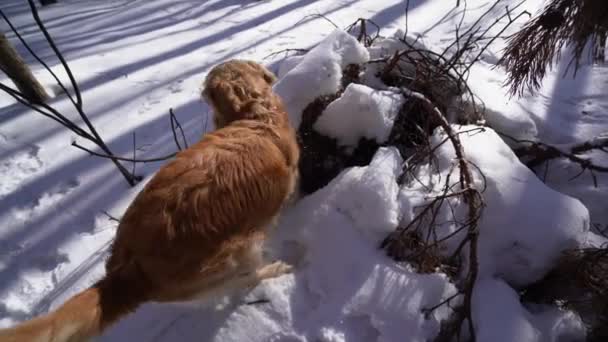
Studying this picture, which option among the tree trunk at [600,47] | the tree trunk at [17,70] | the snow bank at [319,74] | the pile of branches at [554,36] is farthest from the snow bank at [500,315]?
the tree trunk at [17,70]

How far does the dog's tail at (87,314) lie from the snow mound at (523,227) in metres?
1.53

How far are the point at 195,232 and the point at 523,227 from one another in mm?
1484

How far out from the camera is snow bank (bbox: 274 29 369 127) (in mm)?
2027

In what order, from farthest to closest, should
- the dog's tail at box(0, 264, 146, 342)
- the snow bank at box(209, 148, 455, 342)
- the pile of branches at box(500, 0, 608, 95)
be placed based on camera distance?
the snow bank at box(209, 148, 455, 342), the dog's tail at box(0, 264, 146, 342), the pile of branches at box(500, 0, 608, 95)

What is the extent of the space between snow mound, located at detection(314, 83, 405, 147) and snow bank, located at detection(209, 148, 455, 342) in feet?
0.57

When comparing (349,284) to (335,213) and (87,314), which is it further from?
(87,314)

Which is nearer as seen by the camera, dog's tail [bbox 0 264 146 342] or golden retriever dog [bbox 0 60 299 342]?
dog's tail [bbox 0 264 146 342]

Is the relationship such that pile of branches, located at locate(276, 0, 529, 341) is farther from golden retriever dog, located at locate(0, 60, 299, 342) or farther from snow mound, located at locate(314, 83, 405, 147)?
golden retriever dog, located at locate(0, 60, 299, 342)

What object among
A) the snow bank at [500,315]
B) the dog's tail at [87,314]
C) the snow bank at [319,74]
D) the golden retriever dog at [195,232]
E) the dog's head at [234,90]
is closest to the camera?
the dog's tail at [87,314]

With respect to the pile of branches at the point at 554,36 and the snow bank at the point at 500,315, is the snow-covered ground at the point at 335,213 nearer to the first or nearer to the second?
the snow bank at the point at 500,315

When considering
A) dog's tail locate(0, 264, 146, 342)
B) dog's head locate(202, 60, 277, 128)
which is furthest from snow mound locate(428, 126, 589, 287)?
dog's tail locate(0, 264, 146, 342)

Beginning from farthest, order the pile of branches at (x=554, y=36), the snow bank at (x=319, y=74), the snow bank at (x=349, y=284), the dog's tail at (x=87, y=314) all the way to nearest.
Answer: the snow bank at (x=319, y=74)
the snow bank at (x=349, y=284)
the dog's tail at (x=87, y=314)
the pile of branches at (x=554, y=36)

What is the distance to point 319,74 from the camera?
2.02 meters

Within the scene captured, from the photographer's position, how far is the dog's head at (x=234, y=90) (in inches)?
70.5
